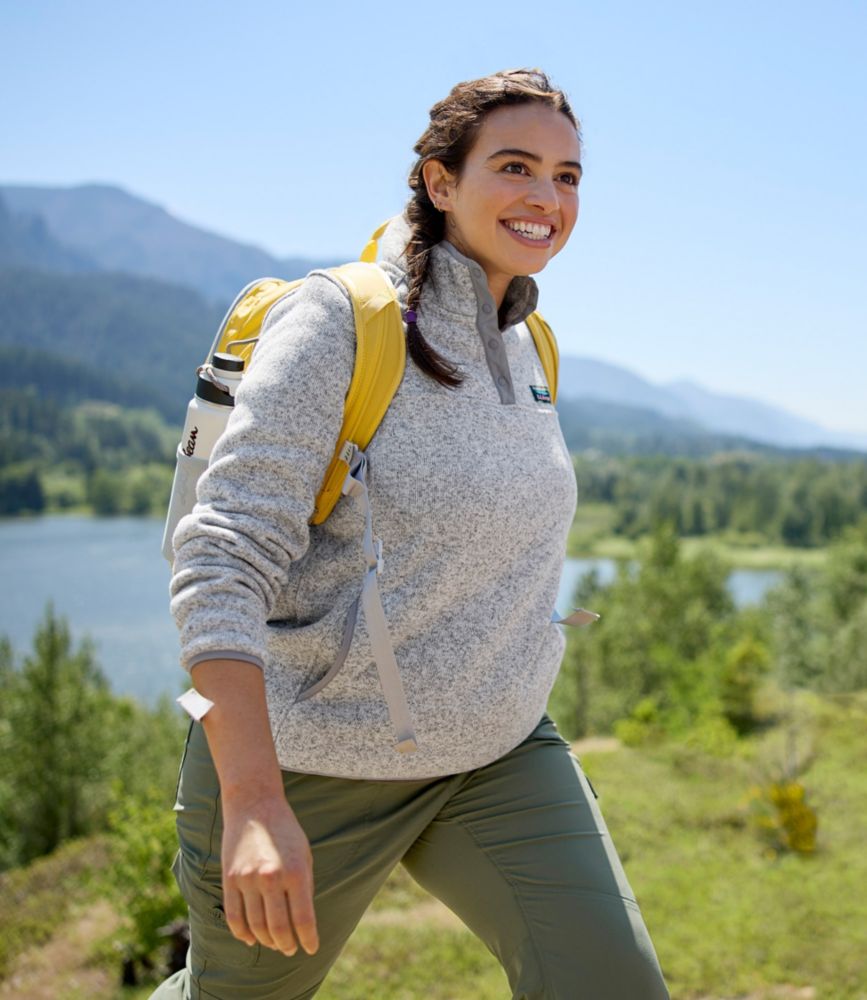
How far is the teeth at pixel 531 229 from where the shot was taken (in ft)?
6.22

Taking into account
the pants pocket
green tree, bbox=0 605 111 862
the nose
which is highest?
the nose

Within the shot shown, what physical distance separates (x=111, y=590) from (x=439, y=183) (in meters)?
70.4

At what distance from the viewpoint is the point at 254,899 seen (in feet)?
4.12

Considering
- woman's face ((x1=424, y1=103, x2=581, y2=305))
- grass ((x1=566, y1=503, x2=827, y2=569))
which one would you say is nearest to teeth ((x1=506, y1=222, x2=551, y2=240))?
woman's face ((x1=424, y1=103, x2=581, y2=305))

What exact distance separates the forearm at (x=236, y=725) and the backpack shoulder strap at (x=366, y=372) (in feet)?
1.31

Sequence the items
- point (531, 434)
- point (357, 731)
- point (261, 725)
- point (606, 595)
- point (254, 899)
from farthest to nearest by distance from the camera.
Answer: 1. point (606, 595)
2. point (531, 434)
3. point (357, 731)
4. point (261, 725)
5. point (254, 899)

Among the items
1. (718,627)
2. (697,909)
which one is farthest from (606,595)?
(697,909)

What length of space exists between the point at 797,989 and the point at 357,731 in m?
6.65

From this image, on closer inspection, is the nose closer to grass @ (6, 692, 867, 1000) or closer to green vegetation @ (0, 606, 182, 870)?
grass @ (6, 692, 867, 1000)

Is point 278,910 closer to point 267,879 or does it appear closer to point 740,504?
point 267,879

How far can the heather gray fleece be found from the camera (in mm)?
1537

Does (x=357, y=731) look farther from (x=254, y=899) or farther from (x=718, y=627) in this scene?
(x=718, y=627)

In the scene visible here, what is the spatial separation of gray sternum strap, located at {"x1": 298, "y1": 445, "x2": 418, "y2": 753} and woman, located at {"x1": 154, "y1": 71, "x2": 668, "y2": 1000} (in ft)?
0.08

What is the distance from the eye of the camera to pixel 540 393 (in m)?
2.05
